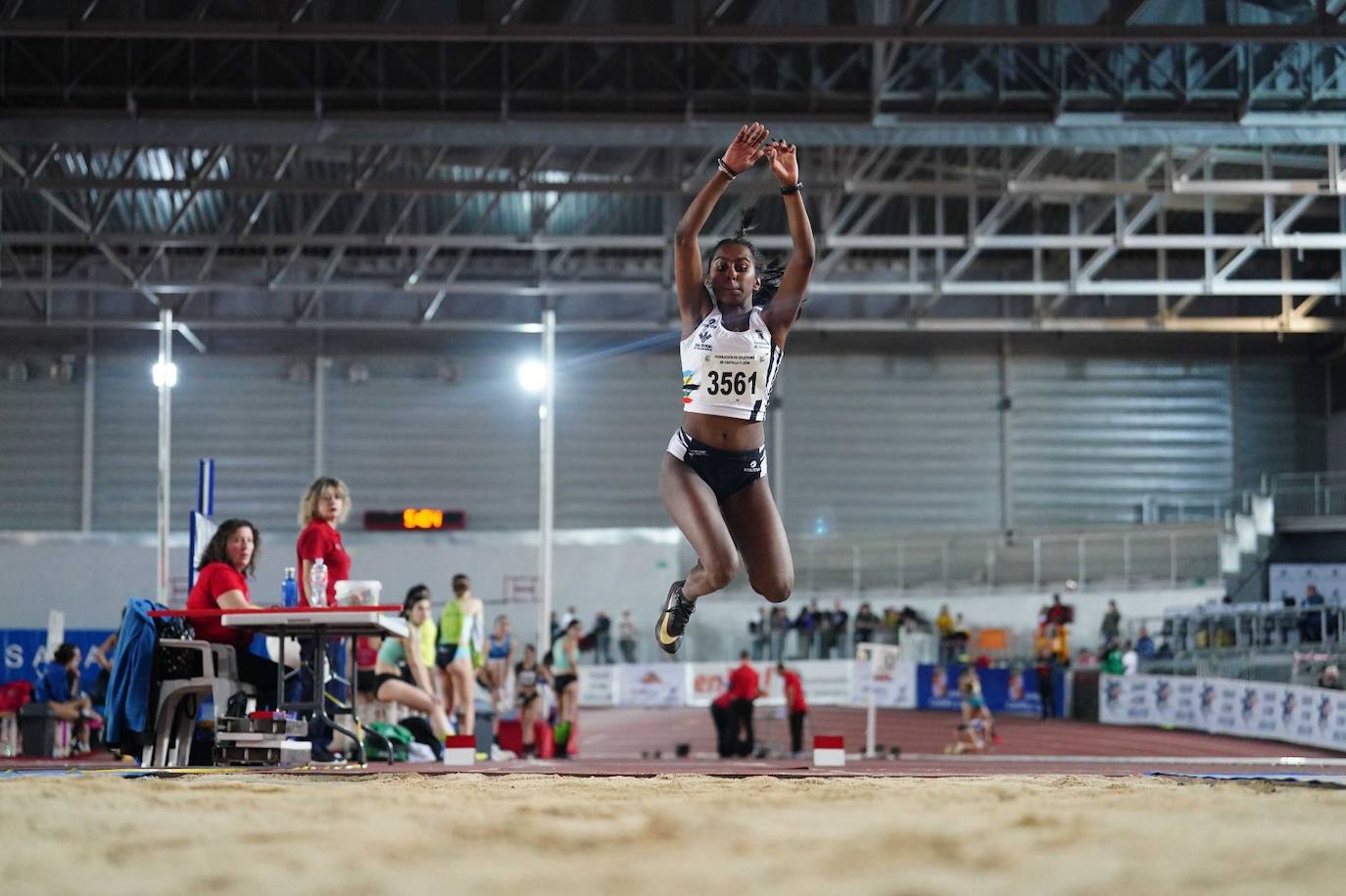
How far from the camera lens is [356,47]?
18.1m

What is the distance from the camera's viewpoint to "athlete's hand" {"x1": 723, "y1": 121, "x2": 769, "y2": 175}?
22.4 ft

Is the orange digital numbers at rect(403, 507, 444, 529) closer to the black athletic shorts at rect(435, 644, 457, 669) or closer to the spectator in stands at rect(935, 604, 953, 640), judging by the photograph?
the black athletic shorts at rect(435, 644, 457, 669)

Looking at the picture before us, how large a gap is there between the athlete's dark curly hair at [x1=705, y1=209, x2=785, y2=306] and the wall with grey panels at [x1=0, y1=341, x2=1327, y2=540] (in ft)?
82.8

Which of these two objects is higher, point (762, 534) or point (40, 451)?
point (40, 451)

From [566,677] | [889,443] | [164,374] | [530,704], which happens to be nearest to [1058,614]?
[889,443]

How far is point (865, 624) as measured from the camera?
29.3 m

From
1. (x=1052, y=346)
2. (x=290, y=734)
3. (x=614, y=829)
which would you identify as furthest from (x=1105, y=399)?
(x=614, y=829)

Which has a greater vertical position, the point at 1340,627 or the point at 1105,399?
the point at 1105,399

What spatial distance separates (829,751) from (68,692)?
9.61 m

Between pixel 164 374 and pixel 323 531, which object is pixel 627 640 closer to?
pixel 164 374

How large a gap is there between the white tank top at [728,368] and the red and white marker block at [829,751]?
3.11 meters

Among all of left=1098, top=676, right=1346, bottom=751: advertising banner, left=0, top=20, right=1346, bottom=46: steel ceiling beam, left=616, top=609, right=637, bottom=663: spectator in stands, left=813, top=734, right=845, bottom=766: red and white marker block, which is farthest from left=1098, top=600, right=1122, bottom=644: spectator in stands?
left=813, top=734, right=845, bottom=766: red and white marker block

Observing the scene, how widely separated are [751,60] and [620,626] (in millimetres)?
15340

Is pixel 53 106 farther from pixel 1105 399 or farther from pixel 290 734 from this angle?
pixel 1105 399
